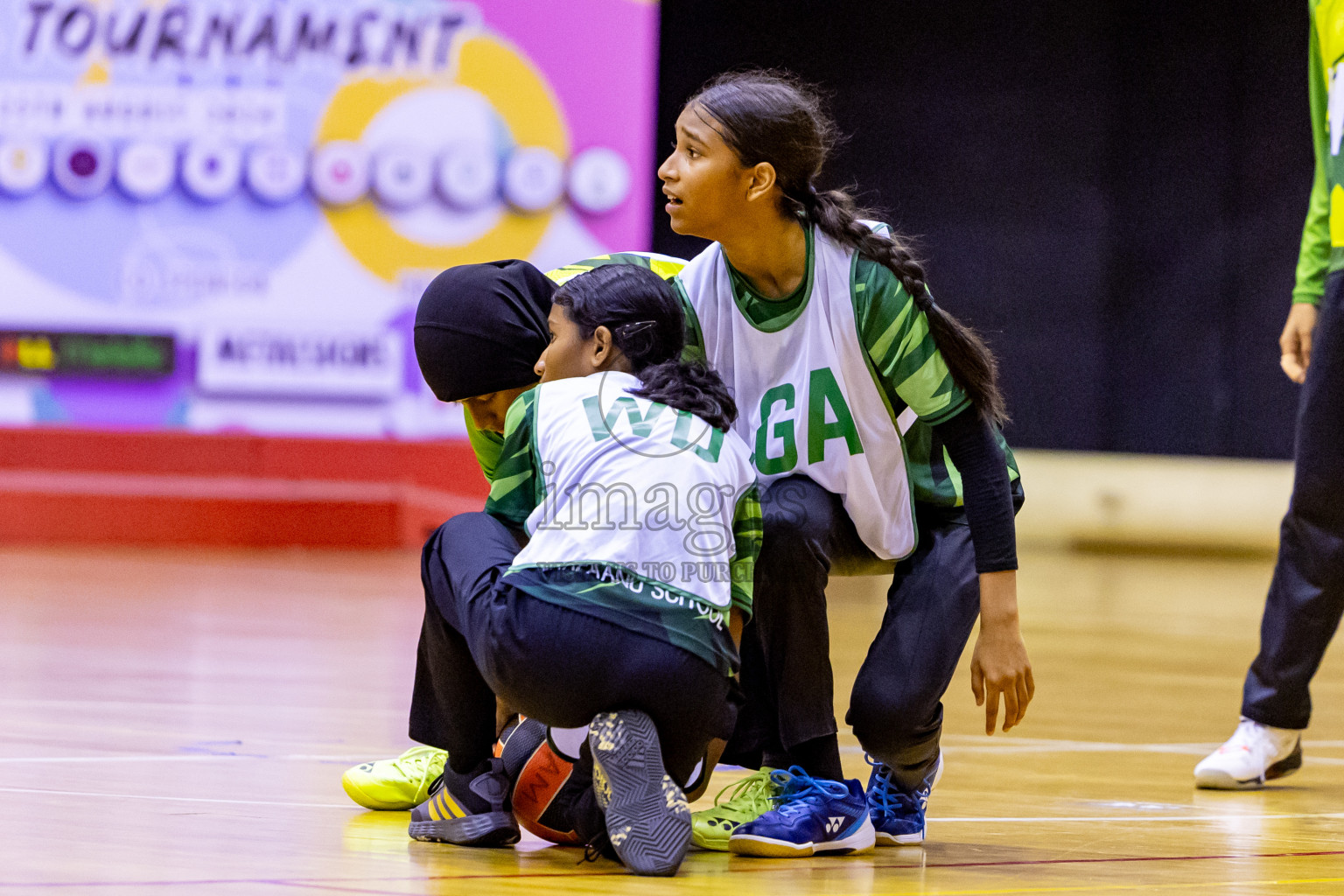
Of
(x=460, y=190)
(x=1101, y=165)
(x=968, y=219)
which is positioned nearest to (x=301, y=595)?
(x=460, y=190)

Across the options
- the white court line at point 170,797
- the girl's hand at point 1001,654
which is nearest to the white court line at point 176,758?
the white court line at point 170,797

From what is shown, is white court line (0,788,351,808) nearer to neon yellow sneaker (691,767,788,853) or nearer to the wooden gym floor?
the wooden gym floor

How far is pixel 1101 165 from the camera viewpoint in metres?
7.76

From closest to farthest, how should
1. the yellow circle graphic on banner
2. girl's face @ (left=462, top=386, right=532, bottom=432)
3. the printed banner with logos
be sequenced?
1. girl's face @ (left=462, top=386, right=532, bottom=432)
2. the printed banner with logos
3. the yellow circle graphic on banner

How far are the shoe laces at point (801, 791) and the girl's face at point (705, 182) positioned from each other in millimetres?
575

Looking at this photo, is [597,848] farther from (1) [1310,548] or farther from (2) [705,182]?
(1) [1310,548]

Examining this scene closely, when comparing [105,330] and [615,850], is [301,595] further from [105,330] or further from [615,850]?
[615,850]

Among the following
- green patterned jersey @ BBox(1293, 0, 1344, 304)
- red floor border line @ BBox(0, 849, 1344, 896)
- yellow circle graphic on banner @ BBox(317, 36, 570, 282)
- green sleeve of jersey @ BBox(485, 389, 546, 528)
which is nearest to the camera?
red floor border line @ BBox(0, 849, 1344, 896)

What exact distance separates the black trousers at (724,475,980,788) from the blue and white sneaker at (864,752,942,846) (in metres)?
0.02

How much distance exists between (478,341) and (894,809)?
71 centimetres

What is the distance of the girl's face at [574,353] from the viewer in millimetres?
1582

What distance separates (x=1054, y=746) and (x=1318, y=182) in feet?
3.12

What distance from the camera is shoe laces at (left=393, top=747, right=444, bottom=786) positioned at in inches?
70.9

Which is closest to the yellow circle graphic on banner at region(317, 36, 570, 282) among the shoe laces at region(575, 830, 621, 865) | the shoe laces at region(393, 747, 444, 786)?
the shoe laces at region(393, 747, 444, 786)
